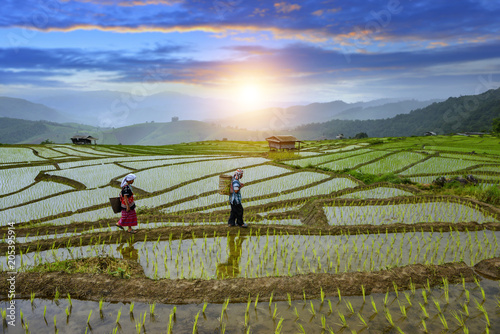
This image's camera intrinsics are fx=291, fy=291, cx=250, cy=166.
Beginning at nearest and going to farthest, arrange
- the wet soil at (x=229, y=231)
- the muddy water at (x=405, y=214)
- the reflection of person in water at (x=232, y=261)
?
the reflection of person in water at (x=232, y=261)
the wet soil at (x=229, y=231)
the muddy water at (x=405, y=214)

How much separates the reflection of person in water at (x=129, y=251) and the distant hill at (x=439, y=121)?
84.3m

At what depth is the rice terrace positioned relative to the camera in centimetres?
407

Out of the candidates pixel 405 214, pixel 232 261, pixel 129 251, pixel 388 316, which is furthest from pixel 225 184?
pixel 405 214

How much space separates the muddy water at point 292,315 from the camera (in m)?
3.88

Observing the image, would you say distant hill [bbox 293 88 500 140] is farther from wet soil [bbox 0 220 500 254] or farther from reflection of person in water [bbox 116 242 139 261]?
reflection of person in water [bbox 116 242 139 261]

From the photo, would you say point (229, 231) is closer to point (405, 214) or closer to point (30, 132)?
point (405, 214)

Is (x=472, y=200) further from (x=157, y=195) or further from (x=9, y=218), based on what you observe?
(x=9, y=218)

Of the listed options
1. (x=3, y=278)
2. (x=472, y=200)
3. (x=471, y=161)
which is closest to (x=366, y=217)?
(x=472, y=200)

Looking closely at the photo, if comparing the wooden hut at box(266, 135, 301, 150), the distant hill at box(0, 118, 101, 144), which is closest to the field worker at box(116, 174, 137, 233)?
the wooden hut at box(266, 135, 301, 150)

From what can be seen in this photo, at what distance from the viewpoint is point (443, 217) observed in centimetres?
834

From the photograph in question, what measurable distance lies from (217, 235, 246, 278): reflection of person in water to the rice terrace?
40mm

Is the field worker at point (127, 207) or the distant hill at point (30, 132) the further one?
the distant hill at point (30, 132)

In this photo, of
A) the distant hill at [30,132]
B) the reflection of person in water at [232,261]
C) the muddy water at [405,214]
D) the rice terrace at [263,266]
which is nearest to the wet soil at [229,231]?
the rice terrace at [263,266]

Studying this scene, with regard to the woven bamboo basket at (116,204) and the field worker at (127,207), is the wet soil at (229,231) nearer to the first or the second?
the field worker at (127,207)
